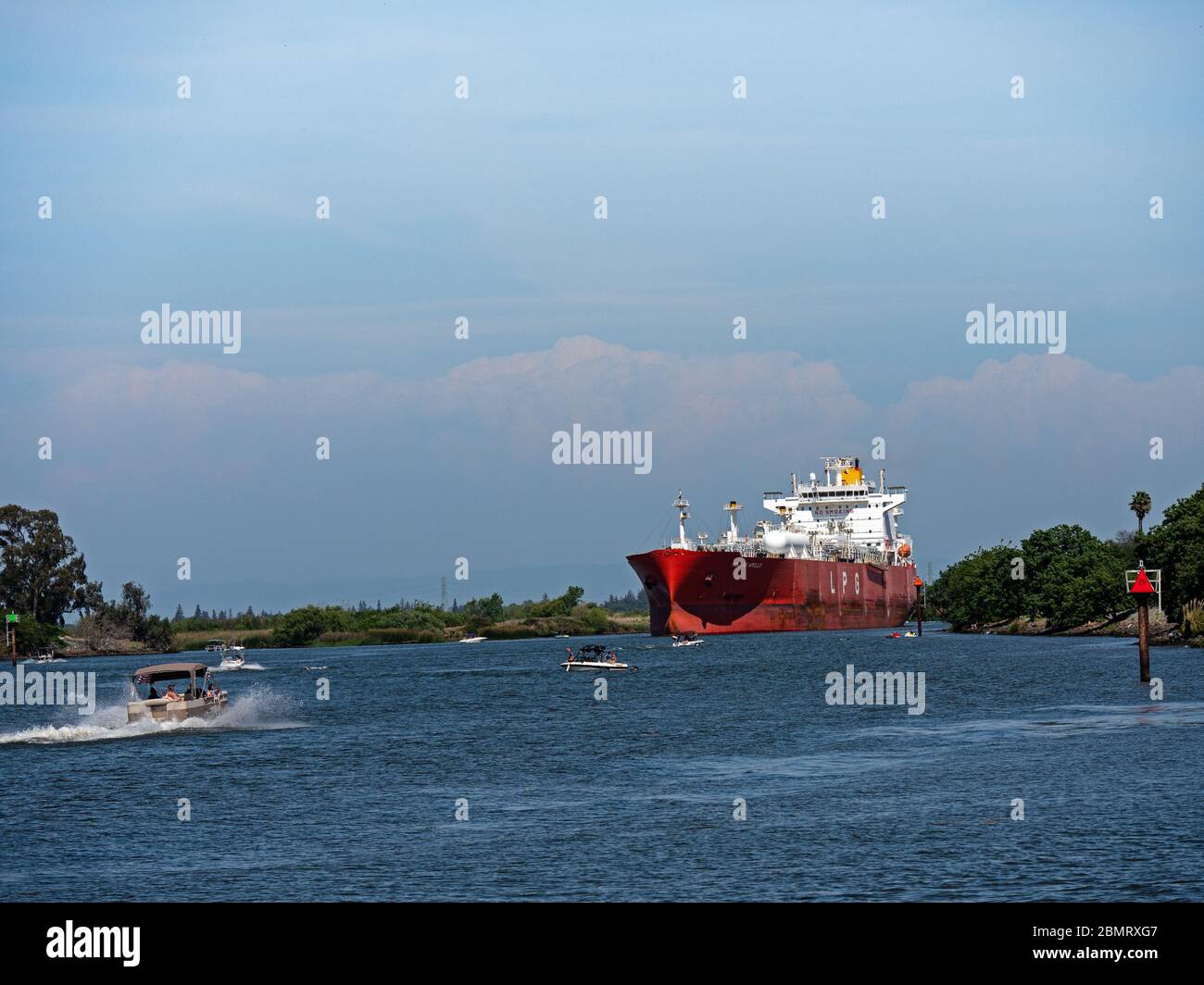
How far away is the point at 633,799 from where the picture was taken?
32812 millimetres

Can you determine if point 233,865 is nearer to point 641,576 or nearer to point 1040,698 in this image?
point 1040,698

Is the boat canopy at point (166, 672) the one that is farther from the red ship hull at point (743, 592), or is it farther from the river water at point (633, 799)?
the red ship hull at point (743, 592)

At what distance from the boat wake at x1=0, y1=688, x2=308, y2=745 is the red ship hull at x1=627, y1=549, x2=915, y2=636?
61.1 metres

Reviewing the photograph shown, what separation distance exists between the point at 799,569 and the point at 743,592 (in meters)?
8.61

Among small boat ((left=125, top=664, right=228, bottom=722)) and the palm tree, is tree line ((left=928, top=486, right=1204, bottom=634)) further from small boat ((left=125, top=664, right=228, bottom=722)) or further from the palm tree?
small boat ((left=125, top=664, right=228, bottom=722))

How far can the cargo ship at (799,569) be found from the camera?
124 m

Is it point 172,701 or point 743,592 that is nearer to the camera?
point 172,701

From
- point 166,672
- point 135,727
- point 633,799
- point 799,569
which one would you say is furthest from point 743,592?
point 633,799

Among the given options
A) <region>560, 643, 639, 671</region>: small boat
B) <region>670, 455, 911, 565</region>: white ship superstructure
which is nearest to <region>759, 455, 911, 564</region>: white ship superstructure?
<region>670, 455, 911, 565</region>: white ship superstructure

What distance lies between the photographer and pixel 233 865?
25.7 metres

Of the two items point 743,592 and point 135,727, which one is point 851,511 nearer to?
point 743,592

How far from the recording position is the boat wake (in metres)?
53.5
